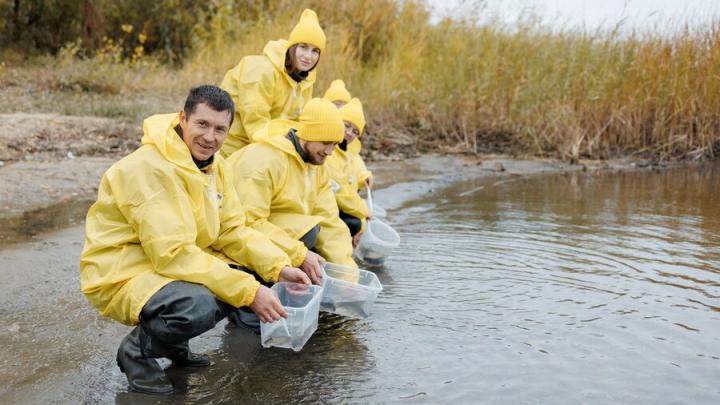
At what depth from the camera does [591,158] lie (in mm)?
10094

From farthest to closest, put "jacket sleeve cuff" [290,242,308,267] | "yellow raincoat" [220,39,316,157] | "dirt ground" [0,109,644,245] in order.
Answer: "dirt ground" [0,109,644,245]
"yellow raincoat" [220,39,316,157]
"jacket sleeve cuff" [290,242,308,267]

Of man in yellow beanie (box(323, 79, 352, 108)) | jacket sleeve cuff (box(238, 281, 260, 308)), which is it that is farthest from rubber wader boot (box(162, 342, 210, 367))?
man in yellow beanie (box(323, 79, 352, 108))

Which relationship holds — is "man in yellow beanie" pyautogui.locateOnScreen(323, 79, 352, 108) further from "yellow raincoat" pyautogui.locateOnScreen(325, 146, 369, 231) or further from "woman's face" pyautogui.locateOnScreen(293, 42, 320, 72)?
"woman's face" pyautogui.locateOnScreen(293, 42, 320, 72)

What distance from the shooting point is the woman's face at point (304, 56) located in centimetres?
487

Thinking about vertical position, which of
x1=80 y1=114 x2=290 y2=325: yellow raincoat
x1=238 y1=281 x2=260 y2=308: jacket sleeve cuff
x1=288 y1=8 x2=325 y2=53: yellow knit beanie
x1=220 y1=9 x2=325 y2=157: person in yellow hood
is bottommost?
x1=238 y1=281 x2=260 y2=308: jacket sleeve cuff

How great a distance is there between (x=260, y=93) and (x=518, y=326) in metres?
Answer: 2.00

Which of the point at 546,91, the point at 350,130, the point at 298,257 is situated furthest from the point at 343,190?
the point at 546,91

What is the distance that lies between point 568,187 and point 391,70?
136 inches

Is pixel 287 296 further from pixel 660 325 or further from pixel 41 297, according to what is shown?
pixel 660 325

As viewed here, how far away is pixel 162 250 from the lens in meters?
2.93

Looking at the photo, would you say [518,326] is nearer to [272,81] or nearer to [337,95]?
[272,81]

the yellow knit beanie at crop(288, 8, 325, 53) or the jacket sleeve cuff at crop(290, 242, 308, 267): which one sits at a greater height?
the yellow knit beanie at crop(288, 8, 325, 53)

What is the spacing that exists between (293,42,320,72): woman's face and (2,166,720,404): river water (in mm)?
1377

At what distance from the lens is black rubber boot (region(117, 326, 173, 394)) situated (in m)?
3.10
